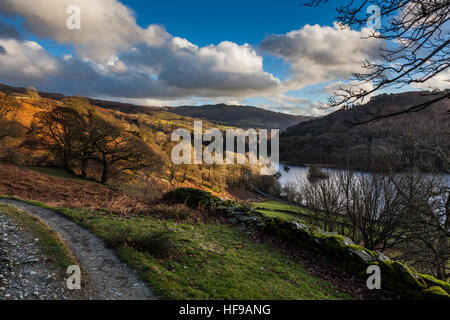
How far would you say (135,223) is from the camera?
1011cm

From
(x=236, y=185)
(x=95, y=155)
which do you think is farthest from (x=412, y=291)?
(x=236, y=185)

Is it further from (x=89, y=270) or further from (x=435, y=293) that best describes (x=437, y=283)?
(x=89, y=270)

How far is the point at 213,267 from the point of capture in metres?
6.61

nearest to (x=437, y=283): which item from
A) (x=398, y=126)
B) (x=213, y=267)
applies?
Answer: (x=213, y=267)

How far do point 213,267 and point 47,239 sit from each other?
16.5 feet

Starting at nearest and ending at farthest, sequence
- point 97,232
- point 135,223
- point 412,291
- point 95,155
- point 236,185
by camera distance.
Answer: point 412,291, point 97,232, point 135,223, point 95,155, point 236,185

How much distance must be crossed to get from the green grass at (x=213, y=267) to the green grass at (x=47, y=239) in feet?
4.15

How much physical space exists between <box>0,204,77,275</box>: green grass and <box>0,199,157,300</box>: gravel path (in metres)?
0.22

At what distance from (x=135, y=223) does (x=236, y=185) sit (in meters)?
53.4

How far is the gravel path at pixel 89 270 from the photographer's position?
4.83 m

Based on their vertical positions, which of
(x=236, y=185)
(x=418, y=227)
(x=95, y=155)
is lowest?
(x=236, y=185)
